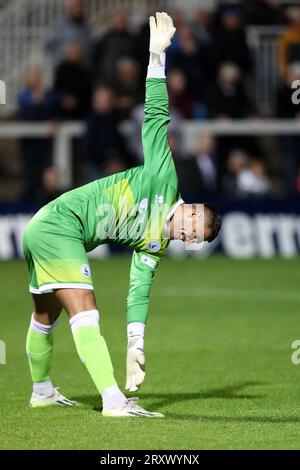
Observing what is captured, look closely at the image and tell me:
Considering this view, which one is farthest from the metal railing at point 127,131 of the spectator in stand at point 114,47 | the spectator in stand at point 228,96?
the spectator in stand at point 114,47

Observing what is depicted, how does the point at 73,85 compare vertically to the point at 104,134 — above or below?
above

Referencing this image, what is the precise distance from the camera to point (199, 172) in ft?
66.6

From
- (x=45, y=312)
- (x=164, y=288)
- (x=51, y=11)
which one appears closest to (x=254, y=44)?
(x=51, y=11)

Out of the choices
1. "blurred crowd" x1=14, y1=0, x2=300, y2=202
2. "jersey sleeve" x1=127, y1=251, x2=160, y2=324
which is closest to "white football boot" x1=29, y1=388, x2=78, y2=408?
"jersey sleeve" x1=127, y1=251, x2=160, y2=324

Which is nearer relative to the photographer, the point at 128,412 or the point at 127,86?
the point at 128,412

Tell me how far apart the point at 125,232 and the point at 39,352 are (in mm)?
1178

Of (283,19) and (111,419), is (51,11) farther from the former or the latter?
(111,419)

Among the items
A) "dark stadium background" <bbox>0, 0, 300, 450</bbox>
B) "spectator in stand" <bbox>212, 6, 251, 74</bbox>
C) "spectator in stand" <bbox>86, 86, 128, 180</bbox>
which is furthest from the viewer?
"spectator in stand" <bbox>212, 6, 251, 74</bbox>

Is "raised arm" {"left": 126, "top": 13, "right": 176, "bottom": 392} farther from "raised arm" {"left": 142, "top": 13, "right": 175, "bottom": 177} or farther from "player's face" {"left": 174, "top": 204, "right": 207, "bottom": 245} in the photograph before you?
"player's face" {"left": 174, "top": 204, "right": 207, "bottom": 245}

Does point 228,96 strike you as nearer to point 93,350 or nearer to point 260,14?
point 260,14

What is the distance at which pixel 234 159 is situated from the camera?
68.5 feet

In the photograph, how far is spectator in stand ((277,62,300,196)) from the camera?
2138cm

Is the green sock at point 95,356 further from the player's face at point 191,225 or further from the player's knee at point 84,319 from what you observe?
the player's face at point 191,225

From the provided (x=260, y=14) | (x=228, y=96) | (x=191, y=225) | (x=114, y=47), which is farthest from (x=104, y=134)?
(x=191, y=225)
